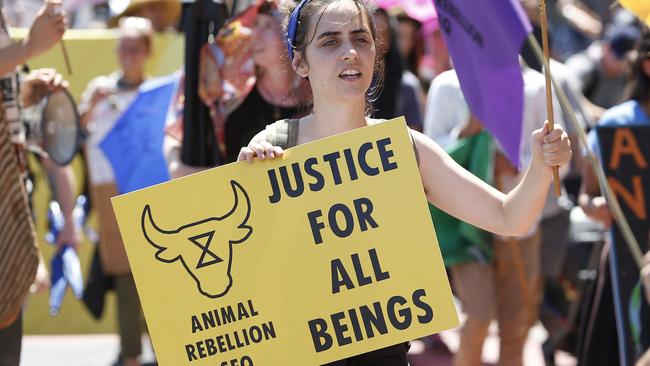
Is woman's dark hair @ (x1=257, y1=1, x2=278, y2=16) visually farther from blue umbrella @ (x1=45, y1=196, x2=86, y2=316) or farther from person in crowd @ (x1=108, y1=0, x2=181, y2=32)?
person in crowd @ (x1=108, y1=0, x2=181, y2=32)

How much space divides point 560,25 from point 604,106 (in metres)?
3.76

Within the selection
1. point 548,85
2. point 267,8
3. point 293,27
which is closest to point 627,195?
point 267,8

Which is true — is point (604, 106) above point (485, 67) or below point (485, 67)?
below

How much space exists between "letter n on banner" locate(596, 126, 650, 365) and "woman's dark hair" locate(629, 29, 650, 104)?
233 mm

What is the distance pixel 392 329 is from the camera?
3.77 metres

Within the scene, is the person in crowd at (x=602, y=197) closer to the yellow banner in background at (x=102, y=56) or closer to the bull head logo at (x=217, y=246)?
the bull head logo at (x=217, y=246)

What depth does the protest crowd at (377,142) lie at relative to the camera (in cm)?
491

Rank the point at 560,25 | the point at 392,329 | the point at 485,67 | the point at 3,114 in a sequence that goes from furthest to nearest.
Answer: the point at 560,25 → the point at 485,67 → the point at 3,114 → the point at 392,329

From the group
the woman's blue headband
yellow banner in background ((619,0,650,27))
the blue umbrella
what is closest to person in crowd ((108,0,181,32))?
the blue umbrella

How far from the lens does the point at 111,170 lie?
8.28m

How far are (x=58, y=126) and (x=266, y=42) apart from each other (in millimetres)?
934

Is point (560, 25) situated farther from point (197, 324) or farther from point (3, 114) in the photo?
point (197, 324)

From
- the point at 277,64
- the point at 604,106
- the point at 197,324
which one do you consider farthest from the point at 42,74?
the point at 604,106

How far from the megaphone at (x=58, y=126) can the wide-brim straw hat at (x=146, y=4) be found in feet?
14.4
